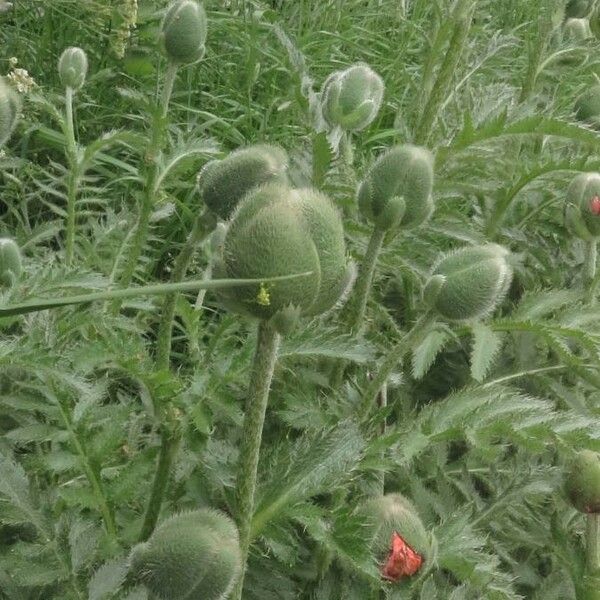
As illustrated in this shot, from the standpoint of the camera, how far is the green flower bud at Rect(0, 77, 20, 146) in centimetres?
133

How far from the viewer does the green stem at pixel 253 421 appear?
1051 mm

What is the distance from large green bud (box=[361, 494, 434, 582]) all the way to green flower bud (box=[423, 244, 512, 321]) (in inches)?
10.8

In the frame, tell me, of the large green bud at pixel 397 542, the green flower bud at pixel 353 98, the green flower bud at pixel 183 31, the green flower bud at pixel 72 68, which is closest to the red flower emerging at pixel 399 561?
the large green bud at pixel 397 542

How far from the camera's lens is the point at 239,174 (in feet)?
4.40

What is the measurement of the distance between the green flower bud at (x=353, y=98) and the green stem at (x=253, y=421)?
795 millimetres

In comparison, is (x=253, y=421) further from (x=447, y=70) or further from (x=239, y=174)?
(x=447, y=70)

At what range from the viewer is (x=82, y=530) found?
1.25 metres

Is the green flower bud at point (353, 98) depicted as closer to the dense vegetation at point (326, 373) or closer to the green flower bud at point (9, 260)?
the dense vegetation at point (326, 373)

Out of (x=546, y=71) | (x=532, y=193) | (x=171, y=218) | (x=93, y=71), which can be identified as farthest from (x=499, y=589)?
(x=93, y=71)

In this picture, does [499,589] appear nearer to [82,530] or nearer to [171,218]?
[82,530]

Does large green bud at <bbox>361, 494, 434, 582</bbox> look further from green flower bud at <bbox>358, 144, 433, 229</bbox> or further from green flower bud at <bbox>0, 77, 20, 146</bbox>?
green flower bud at <bbox>0, 77, 20, 146</bbox>

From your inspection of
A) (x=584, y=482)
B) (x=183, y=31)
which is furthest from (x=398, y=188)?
(x=183, y=31)

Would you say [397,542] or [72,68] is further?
[72,68]

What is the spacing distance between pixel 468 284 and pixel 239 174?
1.08 ft
